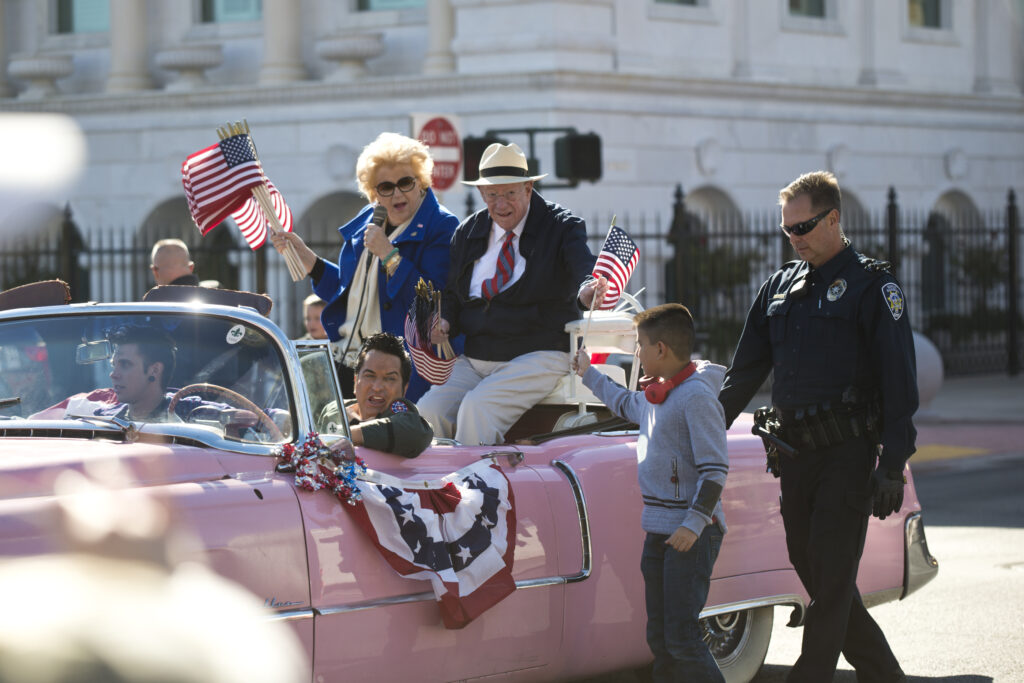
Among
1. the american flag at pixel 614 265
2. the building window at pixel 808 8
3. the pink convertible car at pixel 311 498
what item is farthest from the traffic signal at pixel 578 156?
the building window at pixel 808 8

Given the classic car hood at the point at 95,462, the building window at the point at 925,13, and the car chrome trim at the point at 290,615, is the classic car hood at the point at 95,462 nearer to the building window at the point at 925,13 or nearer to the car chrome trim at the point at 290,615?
the car chrome trim at the point at 290,615

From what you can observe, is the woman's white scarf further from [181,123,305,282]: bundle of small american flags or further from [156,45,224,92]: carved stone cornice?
[156,45,224,92]: carved stone cornice

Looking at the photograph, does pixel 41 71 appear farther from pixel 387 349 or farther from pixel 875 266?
pixel 875 266

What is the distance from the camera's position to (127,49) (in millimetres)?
24703

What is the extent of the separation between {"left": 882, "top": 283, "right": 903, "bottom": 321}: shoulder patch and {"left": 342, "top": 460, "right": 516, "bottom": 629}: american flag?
1.50 m

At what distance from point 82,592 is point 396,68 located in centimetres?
1982

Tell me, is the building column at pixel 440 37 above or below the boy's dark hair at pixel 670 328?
above

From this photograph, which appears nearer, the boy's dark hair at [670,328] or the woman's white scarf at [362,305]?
the boy's dark hair at [670,328]

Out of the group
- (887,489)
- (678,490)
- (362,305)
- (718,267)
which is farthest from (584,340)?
(718,267)

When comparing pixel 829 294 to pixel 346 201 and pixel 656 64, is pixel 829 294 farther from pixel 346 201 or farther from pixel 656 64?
pixel 346 201

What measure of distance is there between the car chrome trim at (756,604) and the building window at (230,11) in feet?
65.9

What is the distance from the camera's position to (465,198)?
21328 millimetres

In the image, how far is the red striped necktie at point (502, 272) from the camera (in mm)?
6449

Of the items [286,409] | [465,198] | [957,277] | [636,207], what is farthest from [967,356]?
[286,409]
